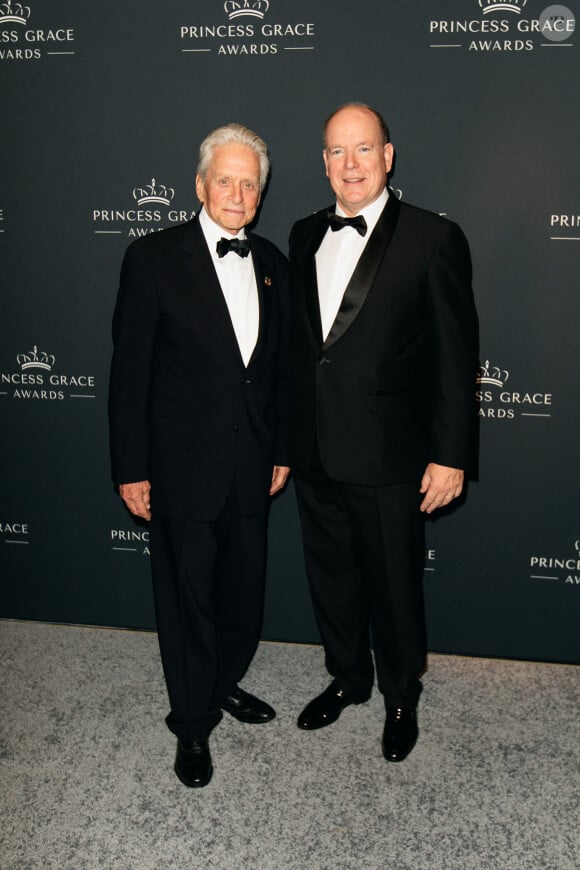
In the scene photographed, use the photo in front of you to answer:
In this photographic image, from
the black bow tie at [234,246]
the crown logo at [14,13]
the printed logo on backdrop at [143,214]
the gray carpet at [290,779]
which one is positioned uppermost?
the crown logo at [14,13]

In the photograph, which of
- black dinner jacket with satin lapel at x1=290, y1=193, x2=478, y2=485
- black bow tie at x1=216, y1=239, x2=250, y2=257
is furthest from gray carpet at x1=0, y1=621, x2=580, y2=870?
black bow tie at x1=216, y1=239, x2=250, y2=257

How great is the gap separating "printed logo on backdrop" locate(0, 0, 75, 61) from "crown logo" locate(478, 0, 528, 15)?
4.63 ft

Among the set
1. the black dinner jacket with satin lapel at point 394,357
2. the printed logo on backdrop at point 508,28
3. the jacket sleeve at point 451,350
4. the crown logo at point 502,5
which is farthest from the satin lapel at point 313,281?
the crown logo at point 502,5

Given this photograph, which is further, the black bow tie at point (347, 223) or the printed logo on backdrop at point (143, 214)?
the printed logo on backdrop at point (143, 214)

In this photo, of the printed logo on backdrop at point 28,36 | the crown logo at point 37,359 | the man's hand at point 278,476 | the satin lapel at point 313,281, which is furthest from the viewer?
the crown logo at point 37,359

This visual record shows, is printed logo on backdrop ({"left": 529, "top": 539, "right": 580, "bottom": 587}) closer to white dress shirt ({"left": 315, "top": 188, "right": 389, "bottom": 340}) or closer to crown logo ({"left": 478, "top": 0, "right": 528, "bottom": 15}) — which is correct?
white dress shirt ({"left": 315, "top": 188, "right": 389, "bottom": 340})

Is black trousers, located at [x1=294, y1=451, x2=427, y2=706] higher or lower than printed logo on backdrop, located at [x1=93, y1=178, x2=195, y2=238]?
lower

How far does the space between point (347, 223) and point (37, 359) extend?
1431 millimetres

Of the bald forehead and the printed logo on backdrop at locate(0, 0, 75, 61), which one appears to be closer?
the bald forehead

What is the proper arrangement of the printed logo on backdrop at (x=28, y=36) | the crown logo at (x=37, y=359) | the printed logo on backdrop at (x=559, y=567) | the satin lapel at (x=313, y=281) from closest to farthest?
1. the satin lapel at (x=313, y=281)
2. the printed logo on backdrop at (x=28, y=36)
3. the printed logo on backdrop at (x=559, y=567)
4. the crown logo at (x=37, y=359)

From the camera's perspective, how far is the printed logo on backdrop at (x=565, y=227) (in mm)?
2607

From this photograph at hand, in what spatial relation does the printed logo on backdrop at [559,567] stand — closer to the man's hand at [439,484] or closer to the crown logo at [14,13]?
the man's hand at [439,484]

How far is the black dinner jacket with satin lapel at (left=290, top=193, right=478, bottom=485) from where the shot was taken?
2.19 metres

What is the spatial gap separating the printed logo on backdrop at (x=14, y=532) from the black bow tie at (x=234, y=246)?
162 centimetres
